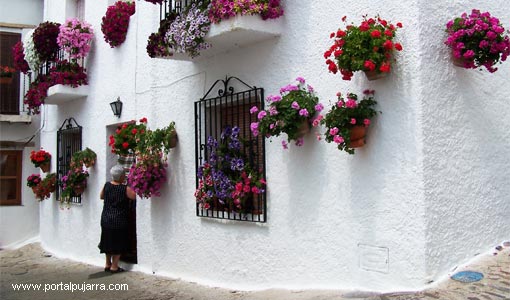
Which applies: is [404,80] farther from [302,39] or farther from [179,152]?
[179,152]

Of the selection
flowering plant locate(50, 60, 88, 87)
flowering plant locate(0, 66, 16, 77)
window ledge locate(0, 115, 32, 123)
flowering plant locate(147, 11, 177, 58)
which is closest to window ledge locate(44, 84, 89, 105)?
flowering plant locate(50, 60, 88, 87)

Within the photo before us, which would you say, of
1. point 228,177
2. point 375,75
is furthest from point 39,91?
point 375,75

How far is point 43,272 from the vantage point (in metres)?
8.68

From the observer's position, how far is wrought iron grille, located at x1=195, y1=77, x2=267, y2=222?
5.95 meters

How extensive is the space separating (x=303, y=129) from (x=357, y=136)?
0.72 m

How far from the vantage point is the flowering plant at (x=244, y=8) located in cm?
546

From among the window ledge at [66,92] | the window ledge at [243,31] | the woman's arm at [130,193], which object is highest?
the window ledge at [243,31]

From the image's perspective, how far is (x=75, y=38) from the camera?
357 inches

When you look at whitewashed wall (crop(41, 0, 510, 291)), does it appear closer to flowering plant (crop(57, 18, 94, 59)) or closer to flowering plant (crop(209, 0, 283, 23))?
flowering plant (crop(209, 0, 283, 23))

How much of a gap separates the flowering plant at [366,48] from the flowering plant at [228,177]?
1755 millimetres

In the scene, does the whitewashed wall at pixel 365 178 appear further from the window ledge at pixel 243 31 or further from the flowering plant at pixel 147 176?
the flowering plant at pixel 147 176

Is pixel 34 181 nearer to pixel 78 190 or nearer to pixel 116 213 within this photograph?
pixel 78 190

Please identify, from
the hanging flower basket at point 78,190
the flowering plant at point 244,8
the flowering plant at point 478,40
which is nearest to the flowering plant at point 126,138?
the hanging flower basket at point 78,190

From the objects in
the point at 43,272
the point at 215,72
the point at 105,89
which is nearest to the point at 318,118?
the point at 215,72
